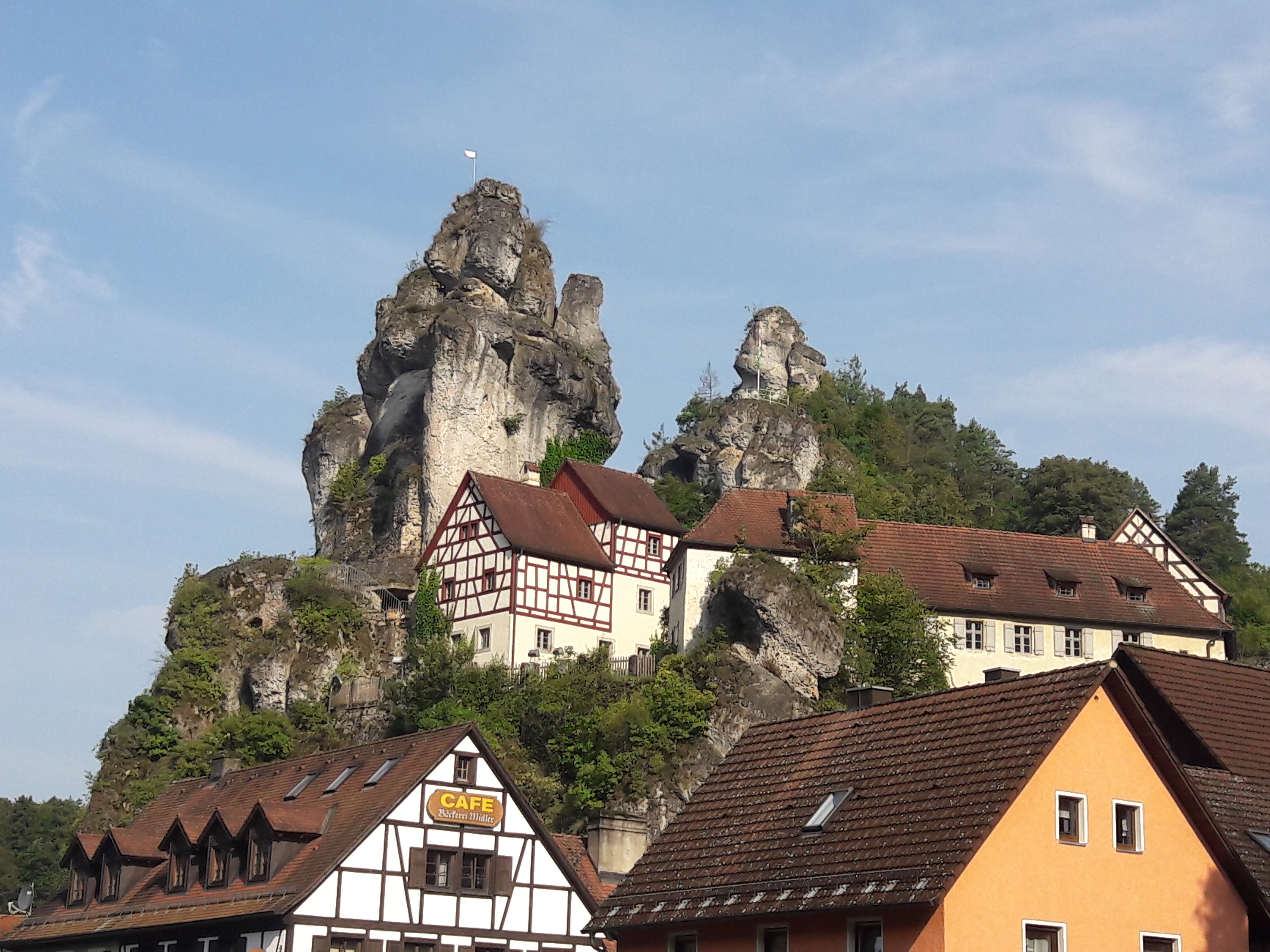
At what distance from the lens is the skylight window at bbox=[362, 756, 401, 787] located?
42062mm

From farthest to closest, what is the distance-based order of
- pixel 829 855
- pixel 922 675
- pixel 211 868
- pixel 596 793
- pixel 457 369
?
1. pixel 457 369
2. pixel 922 675
3. pixel 596 793
4. pixel 211 868
5. pixel 829 855

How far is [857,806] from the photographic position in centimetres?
2738

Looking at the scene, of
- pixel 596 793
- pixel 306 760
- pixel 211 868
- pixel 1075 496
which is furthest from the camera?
pixel 1075 496

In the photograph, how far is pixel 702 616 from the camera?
62.7 meters

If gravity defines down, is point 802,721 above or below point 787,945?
above

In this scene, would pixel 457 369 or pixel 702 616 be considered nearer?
pixel 702 616

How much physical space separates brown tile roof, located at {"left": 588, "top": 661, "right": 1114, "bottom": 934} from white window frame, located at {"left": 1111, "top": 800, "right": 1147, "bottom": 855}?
1875mm

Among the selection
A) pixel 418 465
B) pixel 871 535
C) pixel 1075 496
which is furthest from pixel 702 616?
pixel 1075 496

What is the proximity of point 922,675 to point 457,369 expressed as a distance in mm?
25429

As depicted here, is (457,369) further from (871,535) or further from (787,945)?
(787,945)

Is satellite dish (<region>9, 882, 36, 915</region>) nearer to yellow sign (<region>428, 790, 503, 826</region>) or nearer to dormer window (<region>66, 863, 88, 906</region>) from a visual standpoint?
dormer window (<region>66, 863, 88, 906</region>)

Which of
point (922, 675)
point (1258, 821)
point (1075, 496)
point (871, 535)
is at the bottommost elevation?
point (1258, 821)

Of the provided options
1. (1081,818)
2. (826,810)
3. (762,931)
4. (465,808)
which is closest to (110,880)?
(465,808)

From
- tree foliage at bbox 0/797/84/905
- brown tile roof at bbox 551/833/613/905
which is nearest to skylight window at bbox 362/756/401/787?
brown tile roof at bbox 551/833/613/905
